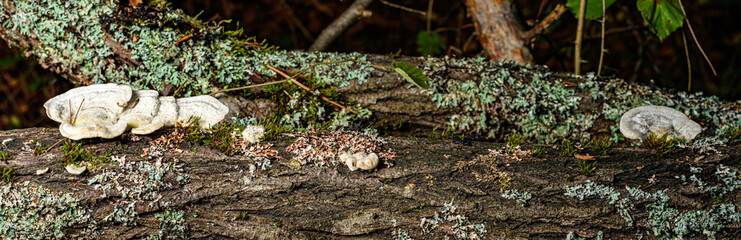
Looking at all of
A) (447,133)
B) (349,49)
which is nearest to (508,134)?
(447,133)

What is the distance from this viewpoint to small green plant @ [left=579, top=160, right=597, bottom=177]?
226 centimetres

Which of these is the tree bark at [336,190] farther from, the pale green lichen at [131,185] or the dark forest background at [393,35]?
the dark forest background at [393,35]

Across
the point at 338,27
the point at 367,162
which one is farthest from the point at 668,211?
the point at 338,27

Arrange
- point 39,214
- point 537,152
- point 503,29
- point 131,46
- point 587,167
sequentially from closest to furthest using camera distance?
point 39,214 < point 587,167 < point 537,152 < point 131,46 < point 503,29

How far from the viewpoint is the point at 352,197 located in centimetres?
218

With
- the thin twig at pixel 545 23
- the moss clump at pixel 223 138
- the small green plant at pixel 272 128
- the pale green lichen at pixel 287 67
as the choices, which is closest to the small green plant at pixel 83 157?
the moss clump at pixel 223 138

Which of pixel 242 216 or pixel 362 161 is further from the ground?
pixel 362 161

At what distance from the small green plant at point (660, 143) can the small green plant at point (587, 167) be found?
17.9 inches

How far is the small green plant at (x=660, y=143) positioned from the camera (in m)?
2.39

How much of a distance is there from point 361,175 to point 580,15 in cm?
254

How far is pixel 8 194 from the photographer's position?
6.30 ft

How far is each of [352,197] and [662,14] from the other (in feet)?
10.1

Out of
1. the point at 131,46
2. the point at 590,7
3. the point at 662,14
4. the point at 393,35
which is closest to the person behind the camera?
the point at 131,46

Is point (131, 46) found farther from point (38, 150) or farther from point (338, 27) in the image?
point (338, 27)
